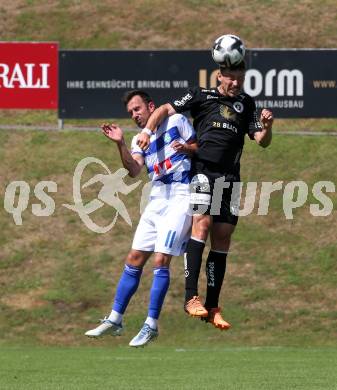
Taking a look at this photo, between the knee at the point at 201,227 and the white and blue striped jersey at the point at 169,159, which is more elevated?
the white and blue striped jersey at the point at 169,159

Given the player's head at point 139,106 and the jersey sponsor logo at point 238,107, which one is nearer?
the jersey sponsor logo at point 238,107

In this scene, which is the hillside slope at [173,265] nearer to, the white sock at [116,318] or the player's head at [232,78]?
the white sock at [116,318]

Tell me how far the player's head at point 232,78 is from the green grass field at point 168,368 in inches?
160

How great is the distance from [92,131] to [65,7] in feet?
24.1

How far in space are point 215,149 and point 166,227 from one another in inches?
38.5

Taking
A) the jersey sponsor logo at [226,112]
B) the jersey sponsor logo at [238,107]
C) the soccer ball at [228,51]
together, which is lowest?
the jersey sponsor logo at [226,112]

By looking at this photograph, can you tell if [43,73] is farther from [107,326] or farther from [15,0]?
[107,326]

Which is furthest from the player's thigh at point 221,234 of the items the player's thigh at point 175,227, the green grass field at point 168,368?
the green grass field at point 168,368

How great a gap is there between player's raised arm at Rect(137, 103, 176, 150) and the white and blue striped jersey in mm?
470

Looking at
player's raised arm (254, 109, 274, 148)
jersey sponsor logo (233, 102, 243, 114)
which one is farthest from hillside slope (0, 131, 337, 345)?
player's raised arm (254, 109, 274, 148)

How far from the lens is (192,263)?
1242cm

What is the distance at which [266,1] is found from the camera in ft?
116

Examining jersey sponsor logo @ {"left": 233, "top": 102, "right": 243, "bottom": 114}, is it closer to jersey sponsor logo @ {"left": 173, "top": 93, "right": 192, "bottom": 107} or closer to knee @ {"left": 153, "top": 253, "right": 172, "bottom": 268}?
jersey sponsor logo @ {"left": 173, "top": 93, "right": 192, "bottom": 107}

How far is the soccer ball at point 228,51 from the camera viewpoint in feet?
39.3
